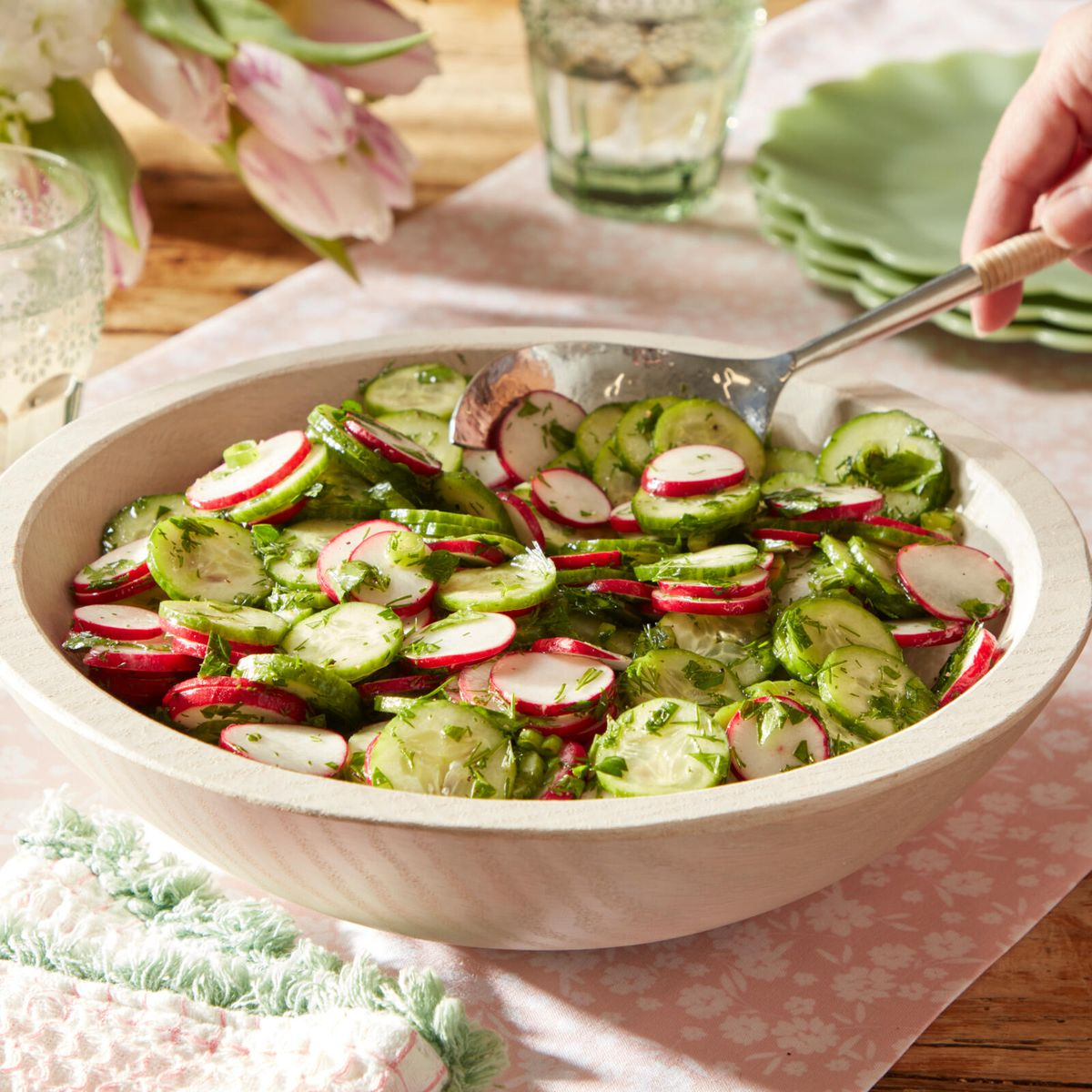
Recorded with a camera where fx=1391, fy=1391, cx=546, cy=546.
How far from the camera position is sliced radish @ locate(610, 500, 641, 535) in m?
1.57

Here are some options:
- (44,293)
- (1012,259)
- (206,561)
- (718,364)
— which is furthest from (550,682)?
(44,293)

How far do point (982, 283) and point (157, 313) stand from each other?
4.79 ft

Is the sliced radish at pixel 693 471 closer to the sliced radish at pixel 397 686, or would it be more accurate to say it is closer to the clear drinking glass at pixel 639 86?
the sliced radish at pixel 397 686

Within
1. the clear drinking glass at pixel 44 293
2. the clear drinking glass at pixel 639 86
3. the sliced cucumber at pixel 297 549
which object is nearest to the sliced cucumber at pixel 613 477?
the sliced cucumber at pixel 297 549

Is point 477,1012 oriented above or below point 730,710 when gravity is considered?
below

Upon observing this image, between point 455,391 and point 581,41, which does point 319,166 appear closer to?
point 581,41

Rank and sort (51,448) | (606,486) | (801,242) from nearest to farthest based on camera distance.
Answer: (51,448), (606,486), (801,242)

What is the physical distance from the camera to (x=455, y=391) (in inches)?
68.6

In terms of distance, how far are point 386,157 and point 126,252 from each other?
1.60ft

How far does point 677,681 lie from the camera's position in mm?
1316

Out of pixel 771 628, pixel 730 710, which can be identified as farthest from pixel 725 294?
pixel 730 710

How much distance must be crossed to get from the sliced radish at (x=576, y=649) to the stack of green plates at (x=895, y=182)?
1230mm

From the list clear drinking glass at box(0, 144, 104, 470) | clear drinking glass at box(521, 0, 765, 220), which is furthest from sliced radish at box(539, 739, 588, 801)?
clear drinking glass at box(521, 0, 765, 220)

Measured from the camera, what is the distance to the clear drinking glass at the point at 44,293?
1902mm
